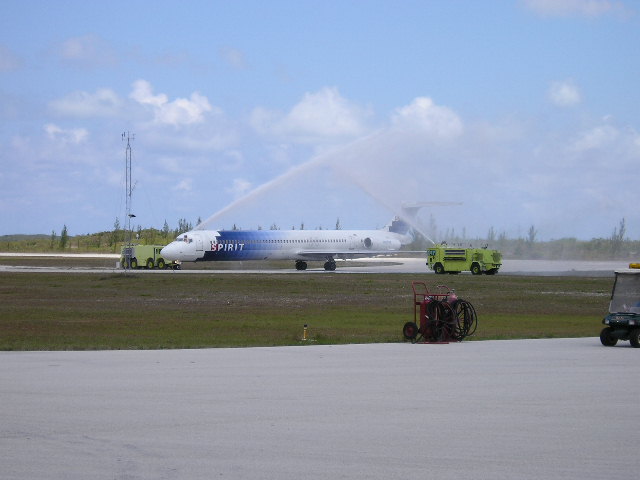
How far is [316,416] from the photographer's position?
14.0m

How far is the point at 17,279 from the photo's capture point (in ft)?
206

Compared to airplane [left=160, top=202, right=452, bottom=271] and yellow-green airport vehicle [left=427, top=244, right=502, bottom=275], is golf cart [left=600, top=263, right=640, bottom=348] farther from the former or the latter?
airplane [left=160, top=202, right=452, bottom=271]

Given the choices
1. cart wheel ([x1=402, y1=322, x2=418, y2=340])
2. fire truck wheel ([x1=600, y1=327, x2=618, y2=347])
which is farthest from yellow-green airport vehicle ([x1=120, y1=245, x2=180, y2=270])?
fire truck wheel ([x1=600, y1=327, x2=618, y2=347])

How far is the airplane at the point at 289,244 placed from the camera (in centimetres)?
8056

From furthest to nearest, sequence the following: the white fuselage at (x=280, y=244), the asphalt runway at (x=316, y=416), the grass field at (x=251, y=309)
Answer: the white fuselage at (x=280, y=244) → the grass field at (x=251, y=309) → the asphalt runway at (x=316, y=416)

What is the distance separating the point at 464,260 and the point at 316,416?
2404 inches

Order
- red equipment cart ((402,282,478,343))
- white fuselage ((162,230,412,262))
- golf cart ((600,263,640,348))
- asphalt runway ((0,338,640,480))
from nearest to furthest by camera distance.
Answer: asphalt runway ((0,338,640,480)), golf cart ((600,263,640,348)), red equipment cart ((402,282,478,343)), white fuselage ((162,230,412,262))

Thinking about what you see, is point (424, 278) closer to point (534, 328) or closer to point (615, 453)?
point (534, 328)

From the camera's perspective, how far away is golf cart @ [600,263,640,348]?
2509cm

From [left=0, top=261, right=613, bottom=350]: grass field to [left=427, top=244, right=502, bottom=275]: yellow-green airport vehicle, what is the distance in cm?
603

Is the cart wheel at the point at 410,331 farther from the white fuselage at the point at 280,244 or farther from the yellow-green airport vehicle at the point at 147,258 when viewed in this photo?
the yellow-green airport vehicle at the point at 147,258

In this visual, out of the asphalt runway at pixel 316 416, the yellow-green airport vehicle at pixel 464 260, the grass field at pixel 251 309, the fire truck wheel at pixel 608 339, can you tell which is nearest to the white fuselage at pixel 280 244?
the yellow-green airport vehicle at pixel 464 260

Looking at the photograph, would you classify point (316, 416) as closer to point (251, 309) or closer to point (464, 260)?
point (251, 309)

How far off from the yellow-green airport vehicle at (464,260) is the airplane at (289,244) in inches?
440
